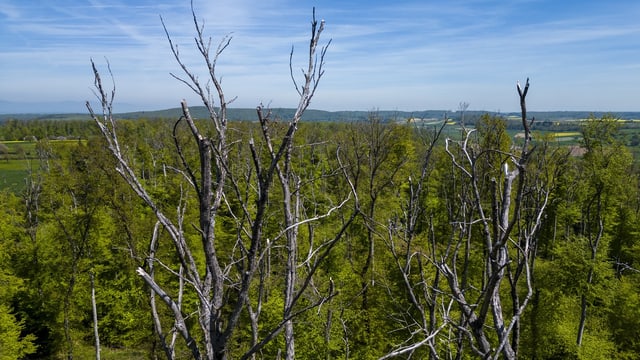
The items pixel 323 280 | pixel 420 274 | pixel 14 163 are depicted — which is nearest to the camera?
pixel 420 274

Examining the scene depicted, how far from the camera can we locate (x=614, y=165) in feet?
84.8

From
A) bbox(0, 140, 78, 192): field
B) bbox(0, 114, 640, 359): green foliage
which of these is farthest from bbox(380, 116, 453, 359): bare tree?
bbox(0, 140, 78, 192): field

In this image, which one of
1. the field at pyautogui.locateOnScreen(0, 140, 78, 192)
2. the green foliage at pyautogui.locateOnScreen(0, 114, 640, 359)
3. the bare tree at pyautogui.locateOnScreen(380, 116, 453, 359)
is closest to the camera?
the bare tree at pyautogui.locateOnScreen(380, 116, 453, 359)

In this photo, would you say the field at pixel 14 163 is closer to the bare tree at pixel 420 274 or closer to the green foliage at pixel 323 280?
the green foliage at pixel 323 280

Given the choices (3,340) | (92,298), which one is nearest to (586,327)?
(92,298)

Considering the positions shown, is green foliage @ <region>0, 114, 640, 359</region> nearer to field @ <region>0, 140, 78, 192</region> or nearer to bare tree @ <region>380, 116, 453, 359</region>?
bare tree @ <region>380, 116, 453, 359</region>

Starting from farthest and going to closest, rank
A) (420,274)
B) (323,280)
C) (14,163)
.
A: (14,163) < (323,280) < (420,274)

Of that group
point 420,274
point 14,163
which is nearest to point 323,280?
point 420,274

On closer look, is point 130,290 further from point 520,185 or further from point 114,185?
point 520,185

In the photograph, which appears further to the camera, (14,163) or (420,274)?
(14,163)

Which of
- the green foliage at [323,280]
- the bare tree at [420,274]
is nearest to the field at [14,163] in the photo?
the green foliage at [323,280]

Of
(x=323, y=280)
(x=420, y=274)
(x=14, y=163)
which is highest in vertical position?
(x=420, y=274)

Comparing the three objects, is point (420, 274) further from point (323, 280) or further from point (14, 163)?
point (14, 163)

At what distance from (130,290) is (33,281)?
714 cm
